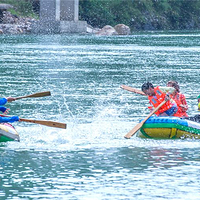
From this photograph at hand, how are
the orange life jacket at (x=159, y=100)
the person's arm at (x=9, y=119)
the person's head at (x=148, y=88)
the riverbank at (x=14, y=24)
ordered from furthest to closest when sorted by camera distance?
the riverbank at (x=14, y=24) < the orange life jacket at (x=159, y=100) < the person's head at (x=148, y=88) < the person's arm at (x=9, y=119)

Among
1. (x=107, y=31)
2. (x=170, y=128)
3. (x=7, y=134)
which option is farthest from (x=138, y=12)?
(x=7, y=134)

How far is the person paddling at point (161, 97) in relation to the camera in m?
14.6

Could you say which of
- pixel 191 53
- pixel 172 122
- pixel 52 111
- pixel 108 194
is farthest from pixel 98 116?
pixel 191 53

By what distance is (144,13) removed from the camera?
364 ft

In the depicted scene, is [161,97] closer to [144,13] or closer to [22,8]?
[22,8]

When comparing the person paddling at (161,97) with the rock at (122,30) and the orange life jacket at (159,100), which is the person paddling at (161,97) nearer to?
the orange life jacket at (159,100)

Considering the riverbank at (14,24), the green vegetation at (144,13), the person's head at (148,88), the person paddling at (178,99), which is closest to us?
the person's head at (148,88)

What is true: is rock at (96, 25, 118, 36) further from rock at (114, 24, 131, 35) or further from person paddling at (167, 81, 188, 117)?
person paddling at (167, 81, 188, 117)

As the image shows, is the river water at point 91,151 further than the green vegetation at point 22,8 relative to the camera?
No

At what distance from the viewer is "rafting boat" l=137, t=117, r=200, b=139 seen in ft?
47.2

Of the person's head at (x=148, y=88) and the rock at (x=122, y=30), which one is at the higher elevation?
the person's head at (x=148, y=88)

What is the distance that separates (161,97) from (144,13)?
9716 centimetres

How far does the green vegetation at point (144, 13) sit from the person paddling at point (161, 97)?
83.1 metres

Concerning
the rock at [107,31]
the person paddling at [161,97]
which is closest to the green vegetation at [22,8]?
the rock at [107,31]
